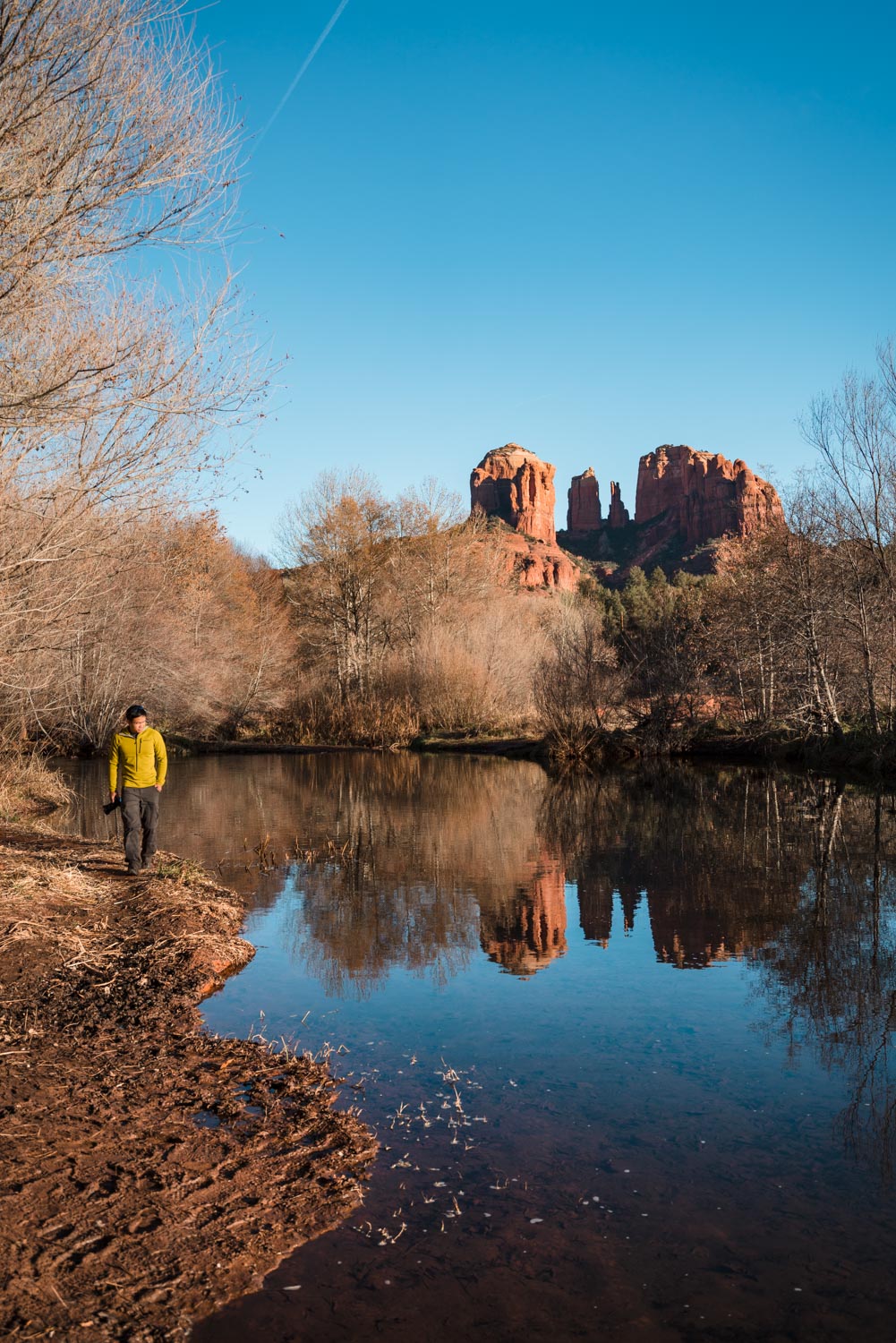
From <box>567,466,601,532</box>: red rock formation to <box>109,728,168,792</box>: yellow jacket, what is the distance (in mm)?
152386

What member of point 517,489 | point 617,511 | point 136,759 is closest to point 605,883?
point 136,759

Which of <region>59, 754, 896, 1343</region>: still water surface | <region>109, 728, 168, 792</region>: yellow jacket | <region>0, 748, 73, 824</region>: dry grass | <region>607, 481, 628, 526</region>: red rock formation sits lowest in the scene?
<region>59, 754, 896, 1343</region>: still water surface

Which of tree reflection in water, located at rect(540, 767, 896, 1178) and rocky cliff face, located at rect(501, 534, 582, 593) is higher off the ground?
rocky cliff face, located at rect(501, 534, 582, 593)

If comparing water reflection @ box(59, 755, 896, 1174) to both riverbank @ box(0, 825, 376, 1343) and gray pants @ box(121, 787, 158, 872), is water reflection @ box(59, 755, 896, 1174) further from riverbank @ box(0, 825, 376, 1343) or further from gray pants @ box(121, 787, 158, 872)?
riverbank @ box(0, 825, 376, 1343)

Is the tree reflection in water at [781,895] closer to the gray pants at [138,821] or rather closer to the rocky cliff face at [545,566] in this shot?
the gray pants at [138,821]

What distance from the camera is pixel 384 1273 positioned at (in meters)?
3.73

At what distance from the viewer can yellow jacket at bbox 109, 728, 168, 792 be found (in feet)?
33.3

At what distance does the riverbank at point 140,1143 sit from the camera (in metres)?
3.39

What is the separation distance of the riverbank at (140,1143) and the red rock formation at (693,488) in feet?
408

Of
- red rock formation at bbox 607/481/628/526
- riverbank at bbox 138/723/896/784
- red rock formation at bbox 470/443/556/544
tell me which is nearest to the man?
riverbank at bbox 138/723/896/784

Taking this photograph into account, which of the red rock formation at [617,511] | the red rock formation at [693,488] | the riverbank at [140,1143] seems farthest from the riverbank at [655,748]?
the red rock formation at [617,511]

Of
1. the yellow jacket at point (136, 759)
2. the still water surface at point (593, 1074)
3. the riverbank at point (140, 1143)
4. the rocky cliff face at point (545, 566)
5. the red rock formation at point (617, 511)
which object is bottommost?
the still water surface at point (593, 1074)

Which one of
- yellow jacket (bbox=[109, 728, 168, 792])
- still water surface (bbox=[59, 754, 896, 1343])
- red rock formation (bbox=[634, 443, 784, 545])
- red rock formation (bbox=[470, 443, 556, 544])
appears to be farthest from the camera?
red rock formation (bbox=[470, 443, 556, 544])

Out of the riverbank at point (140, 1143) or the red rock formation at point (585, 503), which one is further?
the red rock formation at point (585, 503)
